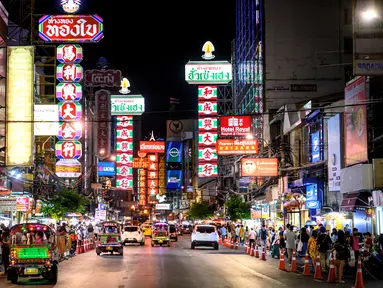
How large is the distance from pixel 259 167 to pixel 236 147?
4.22 meters

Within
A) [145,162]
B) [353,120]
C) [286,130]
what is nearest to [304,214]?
[286,130]

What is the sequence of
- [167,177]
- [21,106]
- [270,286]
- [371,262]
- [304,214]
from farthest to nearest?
[167,177] < [304,214] < [21,106] < [371,262] < [270,286]

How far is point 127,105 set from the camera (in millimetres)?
85875

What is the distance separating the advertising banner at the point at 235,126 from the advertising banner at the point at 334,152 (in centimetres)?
1599

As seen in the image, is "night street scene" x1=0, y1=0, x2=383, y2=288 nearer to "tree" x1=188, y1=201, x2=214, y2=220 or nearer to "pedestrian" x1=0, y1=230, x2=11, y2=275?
"pedestrian" x1=0, y1=230, x2=11, y2=275

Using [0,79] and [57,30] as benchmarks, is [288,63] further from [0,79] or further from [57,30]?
[0,79]

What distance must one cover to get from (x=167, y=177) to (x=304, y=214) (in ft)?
387

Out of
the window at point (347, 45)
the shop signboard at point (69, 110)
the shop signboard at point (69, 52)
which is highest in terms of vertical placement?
the window at point (347, 45)

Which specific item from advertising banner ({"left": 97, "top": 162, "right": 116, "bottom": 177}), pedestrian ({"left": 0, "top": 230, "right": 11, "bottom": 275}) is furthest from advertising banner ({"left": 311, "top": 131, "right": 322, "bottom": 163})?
advertising banner ({"left": 97, "top": 162, "right": 116, "bottom": 177})

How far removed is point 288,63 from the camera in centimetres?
6406

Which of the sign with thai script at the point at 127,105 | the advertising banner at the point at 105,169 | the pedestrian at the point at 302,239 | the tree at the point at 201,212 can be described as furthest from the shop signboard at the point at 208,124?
the tree at the point at 201,212

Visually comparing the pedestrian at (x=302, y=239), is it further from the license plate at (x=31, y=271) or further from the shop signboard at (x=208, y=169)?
the shop signboard at (x=208, y=169)

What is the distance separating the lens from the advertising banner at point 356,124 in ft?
99.7

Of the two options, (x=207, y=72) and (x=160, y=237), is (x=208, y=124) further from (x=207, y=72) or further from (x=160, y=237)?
(x=160, y=237)
